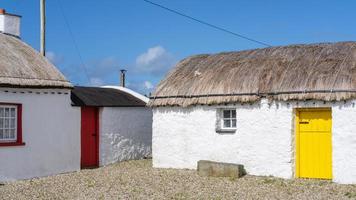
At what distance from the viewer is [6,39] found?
17.3 m

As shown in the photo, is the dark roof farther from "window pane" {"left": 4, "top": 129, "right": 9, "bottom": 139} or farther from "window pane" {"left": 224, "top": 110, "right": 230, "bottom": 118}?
"window pane" {"left": 224, "top": 110, "right": 230, "bottom": 118}

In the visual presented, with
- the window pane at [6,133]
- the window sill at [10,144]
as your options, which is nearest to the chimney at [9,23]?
the window pane at [6,133]

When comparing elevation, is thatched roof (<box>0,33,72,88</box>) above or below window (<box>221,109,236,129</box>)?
above

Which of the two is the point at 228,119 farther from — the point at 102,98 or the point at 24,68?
the point at 24,68

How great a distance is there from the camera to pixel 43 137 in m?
15.9

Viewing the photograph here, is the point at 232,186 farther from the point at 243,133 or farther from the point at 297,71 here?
the point at 297,71

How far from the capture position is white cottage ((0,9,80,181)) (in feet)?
48.8

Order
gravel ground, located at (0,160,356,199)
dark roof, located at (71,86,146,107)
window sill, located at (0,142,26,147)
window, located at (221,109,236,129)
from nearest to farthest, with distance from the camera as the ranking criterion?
gravel ground, located at (0,160,356,199), window sill, located at (0,142,26,147), window, located at (221,109,236,129), dark roof, located at (71,86,146,107)

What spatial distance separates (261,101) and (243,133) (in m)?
1.14

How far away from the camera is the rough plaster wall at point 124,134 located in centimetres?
1869

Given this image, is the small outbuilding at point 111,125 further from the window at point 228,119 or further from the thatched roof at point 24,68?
the window at point 228,119

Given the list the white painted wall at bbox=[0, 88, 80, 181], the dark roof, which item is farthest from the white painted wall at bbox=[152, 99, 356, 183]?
the white painted wall at bbox=[0, 88, 80, 181]

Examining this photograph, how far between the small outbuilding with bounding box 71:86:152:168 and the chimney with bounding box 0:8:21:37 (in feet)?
9.47

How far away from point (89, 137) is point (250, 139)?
5.81m
